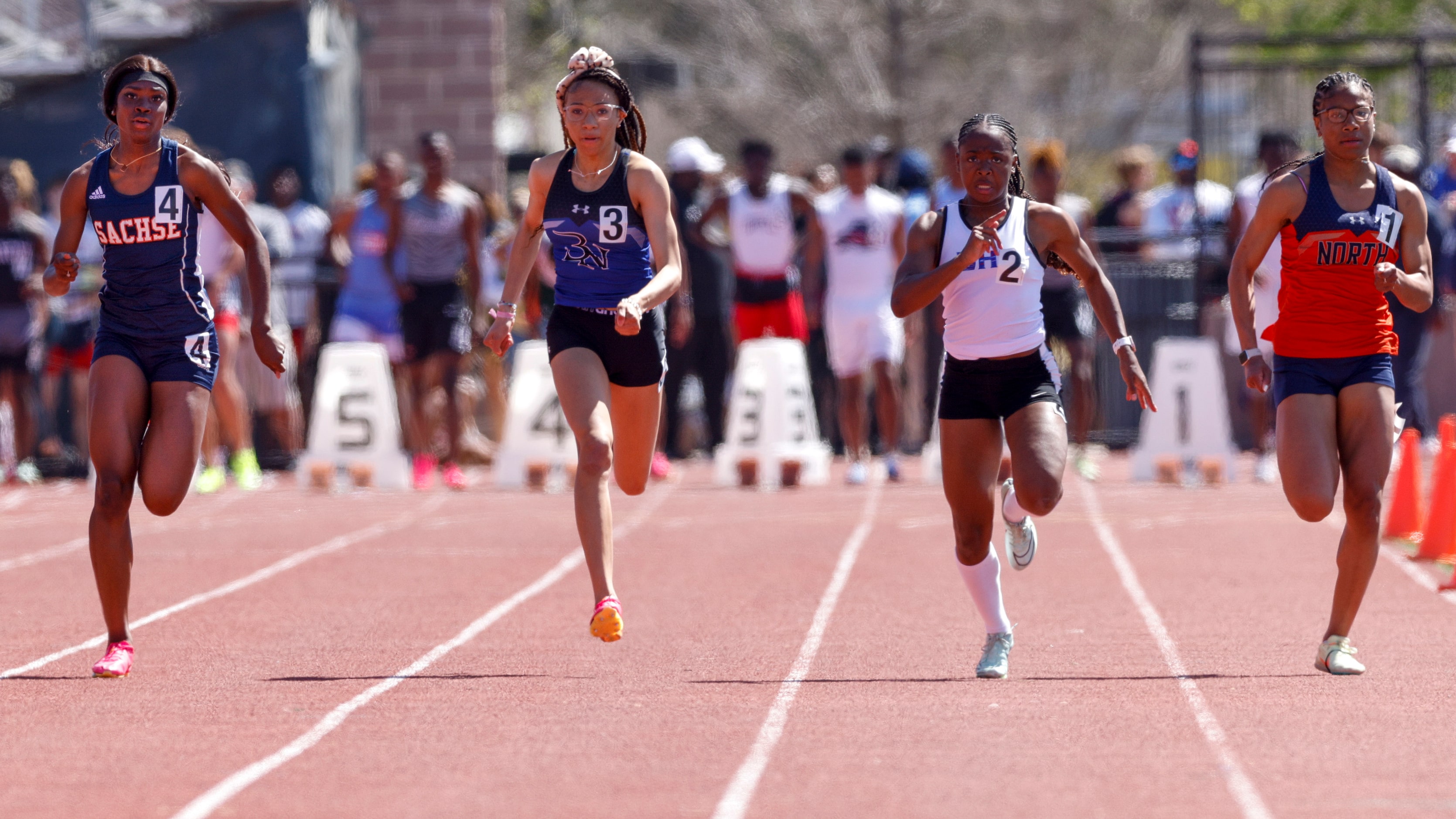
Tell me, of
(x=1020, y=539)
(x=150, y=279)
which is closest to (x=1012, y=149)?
(x=1020, y=539)

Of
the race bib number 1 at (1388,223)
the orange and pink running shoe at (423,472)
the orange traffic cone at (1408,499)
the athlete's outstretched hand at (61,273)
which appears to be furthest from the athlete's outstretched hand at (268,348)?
the orange and pink running shoe at (423,472)

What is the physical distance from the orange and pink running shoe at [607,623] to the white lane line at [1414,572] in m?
3.48

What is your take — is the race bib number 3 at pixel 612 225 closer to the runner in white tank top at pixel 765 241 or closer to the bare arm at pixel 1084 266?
the bare arm at pixel 1084 266

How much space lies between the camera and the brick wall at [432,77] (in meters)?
22.4

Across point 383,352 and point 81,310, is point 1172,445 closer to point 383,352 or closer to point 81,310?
point 383,352

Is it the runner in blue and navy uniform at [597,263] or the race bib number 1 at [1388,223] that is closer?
the race bib number 1 at [1388,223]

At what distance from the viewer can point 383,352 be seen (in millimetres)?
17000

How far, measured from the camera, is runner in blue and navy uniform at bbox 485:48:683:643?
341 inches

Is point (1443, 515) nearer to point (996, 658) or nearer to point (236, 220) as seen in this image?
point (996, 658)

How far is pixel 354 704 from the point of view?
7.59 meters

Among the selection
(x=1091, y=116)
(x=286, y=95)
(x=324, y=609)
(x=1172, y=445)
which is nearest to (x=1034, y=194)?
(x=1172, y=445)

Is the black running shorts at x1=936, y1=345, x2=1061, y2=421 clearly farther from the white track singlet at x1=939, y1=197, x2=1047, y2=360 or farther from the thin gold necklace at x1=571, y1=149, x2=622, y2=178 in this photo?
the thin gold necklace at x1=571, y1=149, x2=622, y2=178

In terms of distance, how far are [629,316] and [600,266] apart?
700 mm

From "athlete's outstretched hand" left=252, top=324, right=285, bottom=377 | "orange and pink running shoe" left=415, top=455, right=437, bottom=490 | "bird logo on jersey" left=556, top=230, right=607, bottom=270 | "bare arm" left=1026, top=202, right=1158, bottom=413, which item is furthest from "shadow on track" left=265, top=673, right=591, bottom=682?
"orange and pink running shoe" left=415, top=455, right=437, bottom=490
